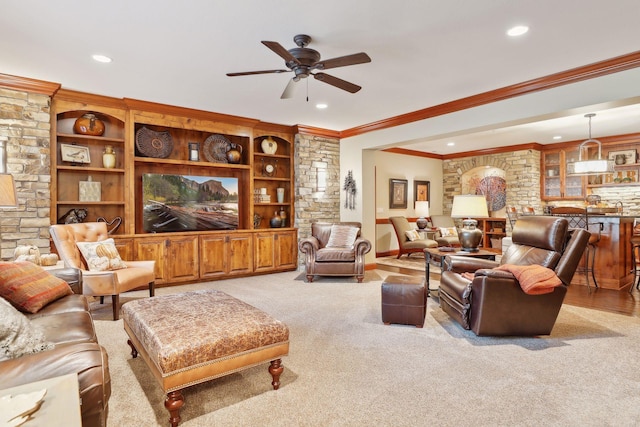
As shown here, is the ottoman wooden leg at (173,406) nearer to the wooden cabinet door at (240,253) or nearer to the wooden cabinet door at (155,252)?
the wooden cabinet door at (155,252)

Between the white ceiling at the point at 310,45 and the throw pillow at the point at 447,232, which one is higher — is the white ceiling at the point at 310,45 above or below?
above

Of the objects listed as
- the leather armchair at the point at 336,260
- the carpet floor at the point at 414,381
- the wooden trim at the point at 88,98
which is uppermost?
the wooden trim at the point at 88,98

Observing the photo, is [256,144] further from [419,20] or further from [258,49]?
[419,20]

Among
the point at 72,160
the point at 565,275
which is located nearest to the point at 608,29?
the point at 565,275

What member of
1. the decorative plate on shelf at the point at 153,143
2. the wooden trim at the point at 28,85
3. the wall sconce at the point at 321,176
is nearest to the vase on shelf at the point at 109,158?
the decorative plate on shelf at the point at 153,143

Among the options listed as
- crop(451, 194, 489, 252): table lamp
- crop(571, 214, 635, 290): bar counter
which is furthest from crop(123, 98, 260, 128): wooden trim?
crop(571, 214, 635, 290): bar counter

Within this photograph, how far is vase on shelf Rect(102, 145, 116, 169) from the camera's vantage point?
4.80m

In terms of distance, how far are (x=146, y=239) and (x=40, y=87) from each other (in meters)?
2.16

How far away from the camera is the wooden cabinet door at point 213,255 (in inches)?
212

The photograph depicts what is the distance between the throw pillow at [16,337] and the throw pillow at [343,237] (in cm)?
443

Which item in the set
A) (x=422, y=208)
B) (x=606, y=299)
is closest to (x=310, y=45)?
(x=606, y=299)

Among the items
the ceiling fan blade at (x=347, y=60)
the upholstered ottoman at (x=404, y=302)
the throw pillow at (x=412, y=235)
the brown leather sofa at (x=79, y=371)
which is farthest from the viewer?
the throw pillow at (x=412, y=235)

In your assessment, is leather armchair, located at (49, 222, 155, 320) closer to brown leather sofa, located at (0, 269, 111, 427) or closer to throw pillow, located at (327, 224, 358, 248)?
brown leather sofa, located at (0, 269, 111, 427)

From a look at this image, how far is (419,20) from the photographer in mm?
2732
